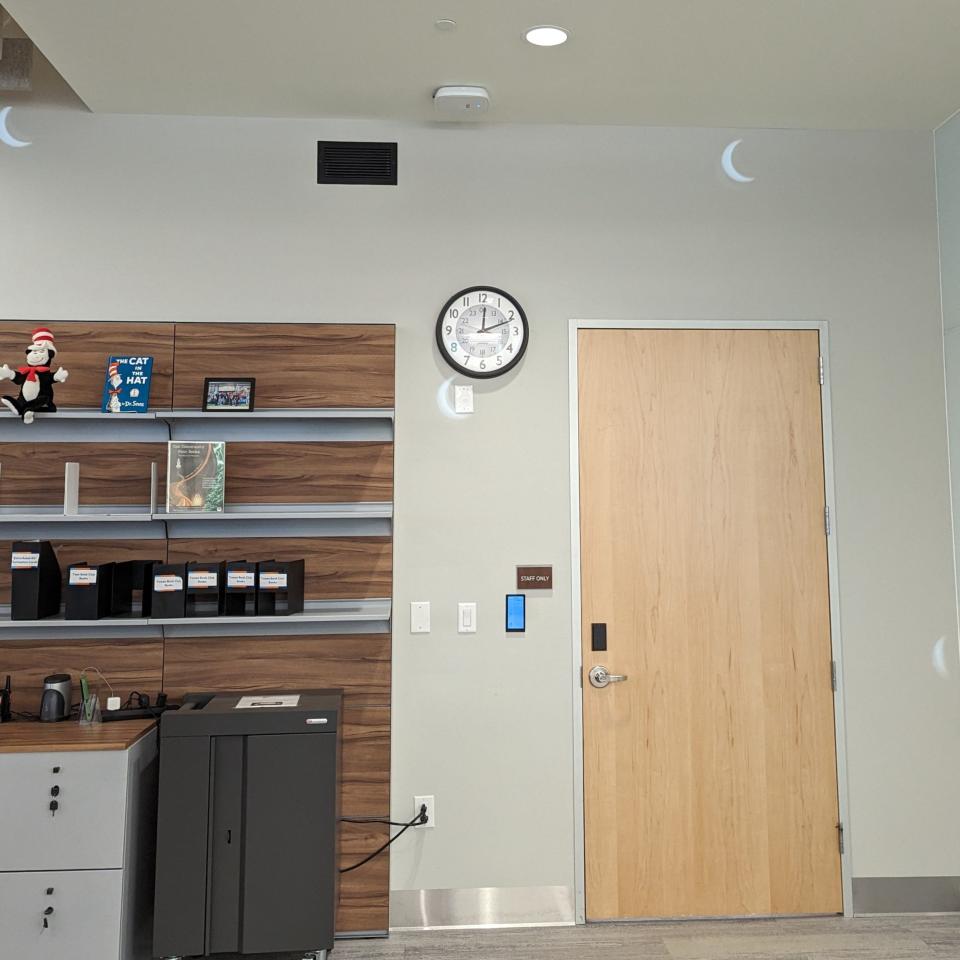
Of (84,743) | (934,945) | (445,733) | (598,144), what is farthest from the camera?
(598,144)

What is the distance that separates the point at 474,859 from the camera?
298 centimetres

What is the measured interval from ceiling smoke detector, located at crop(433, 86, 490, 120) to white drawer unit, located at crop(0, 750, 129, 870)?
8.21 ft

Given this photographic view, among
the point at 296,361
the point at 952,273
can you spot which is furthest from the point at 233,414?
the point at 952,273

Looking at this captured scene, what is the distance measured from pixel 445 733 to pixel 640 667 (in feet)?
2.59

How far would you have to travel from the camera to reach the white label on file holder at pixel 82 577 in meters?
2.74

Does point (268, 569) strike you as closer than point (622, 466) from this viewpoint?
Yes

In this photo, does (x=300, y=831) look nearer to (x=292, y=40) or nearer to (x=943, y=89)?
(x=292, y=40)

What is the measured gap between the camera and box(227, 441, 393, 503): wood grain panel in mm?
3021

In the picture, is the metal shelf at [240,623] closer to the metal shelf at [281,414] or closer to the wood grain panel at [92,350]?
the metal shelf at [281,414]

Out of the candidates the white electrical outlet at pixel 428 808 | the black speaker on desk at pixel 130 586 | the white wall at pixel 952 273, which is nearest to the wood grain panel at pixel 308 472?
the black speaker on desk at pixel 130 586

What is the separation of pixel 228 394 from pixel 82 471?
621 mm

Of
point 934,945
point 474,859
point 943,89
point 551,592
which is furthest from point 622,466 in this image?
point 934,945

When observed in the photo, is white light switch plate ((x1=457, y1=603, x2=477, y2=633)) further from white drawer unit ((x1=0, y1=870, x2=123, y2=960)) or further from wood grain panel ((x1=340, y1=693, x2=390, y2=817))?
white drawer unit ((x1=0, y1=870, x2=123, y2=960))

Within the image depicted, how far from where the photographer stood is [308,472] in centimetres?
304
